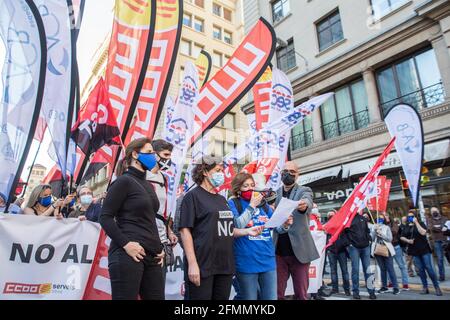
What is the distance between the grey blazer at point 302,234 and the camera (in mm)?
3861

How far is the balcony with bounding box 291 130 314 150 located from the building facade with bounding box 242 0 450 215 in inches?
2.5

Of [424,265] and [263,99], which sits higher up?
[263,99]

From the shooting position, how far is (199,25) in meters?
32.5

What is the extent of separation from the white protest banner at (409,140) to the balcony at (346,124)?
6.16 meters

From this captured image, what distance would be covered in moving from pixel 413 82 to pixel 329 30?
17.8 ft

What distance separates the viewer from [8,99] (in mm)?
3846

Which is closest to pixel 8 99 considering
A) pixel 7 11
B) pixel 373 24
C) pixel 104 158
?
pixel 7 11

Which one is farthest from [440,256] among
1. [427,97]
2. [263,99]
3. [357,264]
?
[427,97]

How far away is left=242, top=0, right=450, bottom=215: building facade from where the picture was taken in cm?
1227

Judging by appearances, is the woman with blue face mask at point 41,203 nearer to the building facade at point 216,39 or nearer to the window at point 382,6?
the window at point 382,6

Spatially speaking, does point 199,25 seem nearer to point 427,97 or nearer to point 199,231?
point 427,97

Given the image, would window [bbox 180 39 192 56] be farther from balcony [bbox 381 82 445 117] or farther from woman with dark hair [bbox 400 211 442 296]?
woman with dark hair [bbox 400 211 442 296]

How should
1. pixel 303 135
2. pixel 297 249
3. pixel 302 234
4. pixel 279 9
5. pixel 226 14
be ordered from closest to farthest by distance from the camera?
1. pixel 297 249
2. pixel 302 234
3. pixel 303 135
4. pixel 279 9
5. pixel 226 14

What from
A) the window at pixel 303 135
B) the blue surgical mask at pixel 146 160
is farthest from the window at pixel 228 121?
the blue surgical mask at pixel 146 160
